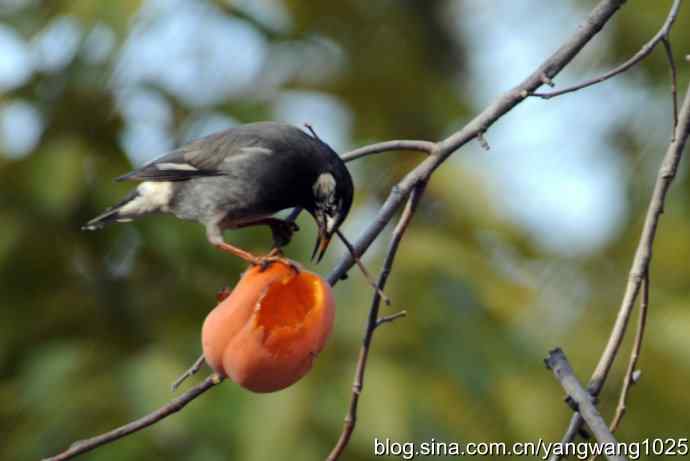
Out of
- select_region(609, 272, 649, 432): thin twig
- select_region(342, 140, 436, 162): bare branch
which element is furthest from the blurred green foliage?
select_region(609, 272, 649, 432): thin twig

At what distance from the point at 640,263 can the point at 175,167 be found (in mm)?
1979

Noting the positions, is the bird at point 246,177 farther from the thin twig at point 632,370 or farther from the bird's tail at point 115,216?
the thin twig at point 632,370

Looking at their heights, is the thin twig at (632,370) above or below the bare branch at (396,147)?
below

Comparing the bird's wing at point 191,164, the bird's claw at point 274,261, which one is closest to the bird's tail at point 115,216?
the bird's wing at point 191,164

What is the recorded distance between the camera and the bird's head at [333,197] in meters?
3.90

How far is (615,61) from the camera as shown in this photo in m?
9.32

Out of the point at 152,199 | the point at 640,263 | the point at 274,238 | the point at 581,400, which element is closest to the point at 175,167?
the point at 152,199

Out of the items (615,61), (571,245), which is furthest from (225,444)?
(615,61)

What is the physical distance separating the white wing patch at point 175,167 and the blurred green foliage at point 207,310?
38.4 inches

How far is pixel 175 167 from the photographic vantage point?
4.25m

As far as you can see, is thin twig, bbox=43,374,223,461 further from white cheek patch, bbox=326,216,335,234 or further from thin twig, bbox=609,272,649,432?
white cheek patch, bbox=326,216,335,234

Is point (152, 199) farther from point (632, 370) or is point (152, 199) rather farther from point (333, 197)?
point (632, 370)

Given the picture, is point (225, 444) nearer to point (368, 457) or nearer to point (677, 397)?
point (368, 457)

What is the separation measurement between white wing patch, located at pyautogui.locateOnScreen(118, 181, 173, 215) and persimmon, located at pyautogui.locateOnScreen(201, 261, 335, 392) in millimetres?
1436
